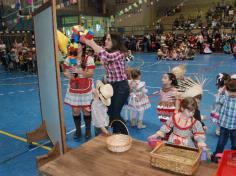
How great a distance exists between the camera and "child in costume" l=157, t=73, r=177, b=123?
369 cm

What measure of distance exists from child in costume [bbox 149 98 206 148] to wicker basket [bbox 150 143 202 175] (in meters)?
0.50

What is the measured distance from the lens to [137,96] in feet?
14.6

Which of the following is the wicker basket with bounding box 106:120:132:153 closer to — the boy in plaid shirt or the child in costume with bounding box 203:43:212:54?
the boy in plaid shirt

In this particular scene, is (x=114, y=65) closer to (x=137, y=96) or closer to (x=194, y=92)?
(x=194, y=92)

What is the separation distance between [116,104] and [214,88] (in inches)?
175

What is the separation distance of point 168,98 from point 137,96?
800mm

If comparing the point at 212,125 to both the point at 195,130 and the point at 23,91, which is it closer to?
the point at 195,130

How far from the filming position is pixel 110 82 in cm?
336

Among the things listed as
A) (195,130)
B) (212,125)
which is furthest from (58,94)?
(212,125)

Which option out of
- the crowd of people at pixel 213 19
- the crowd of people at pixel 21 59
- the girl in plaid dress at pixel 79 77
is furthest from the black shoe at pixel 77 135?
the crowd of people at pixel 213 19

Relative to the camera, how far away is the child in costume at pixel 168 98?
12.1 feet

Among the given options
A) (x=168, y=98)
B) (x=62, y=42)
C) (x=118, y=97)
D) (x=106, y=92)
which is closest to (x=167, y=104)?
(x=168, y=98)

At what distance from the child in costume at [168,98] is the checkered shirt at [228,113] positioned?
77cm

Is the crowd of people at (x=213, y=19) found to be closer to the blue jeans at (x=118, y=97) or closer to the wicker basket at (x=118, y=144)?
the blue jeans at (x=118, y=97)
